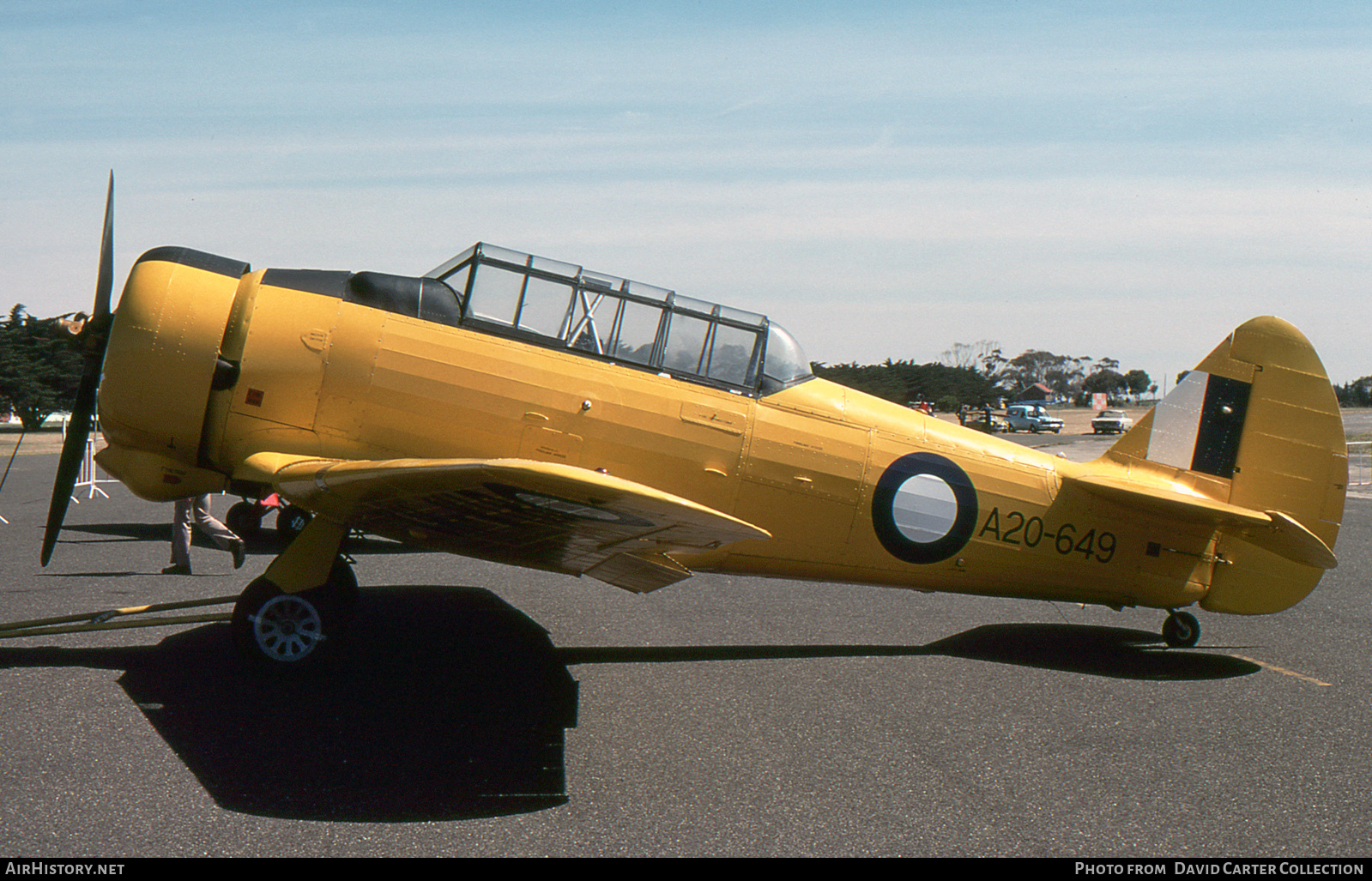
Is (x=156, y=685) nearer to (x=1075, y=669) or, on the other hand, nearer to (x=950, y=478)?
(x=950, y=478)

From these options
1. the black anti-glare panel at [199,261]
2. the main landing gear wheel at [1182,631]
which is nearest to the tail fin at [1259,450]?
the main landing gear wheel at [1182,631]

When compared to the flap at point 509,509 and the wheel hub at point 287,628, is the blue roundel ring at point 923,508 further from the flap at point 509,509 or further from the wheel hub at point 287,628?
the wheel hub at point 287,628

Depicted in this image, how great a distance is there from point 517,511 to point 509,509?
2.0 inches

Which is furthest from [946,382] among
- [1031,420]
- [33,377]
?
[33,377]

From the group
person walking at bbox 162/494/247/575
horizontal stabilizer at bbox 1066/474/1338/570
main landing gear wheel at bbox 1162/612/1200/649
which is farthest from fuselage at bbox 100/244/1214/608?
person walking at bbox 162/494/247/575

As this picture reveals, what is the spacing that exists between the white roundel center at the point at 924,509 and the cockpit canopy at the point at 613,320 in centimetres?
110

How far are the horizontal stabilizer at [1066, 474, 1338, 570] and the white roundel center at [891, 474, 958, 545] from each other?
3.32 feet

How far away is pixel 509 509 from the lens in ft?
14.9

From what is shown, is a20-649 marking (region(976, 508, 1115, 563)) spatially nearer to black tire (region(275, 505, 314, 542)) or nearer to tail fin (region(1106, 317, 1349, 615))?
tail fin (region(1106, 317, 1349, 615))

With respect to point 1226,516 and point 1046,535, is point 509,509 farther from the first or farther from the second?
point 1226,516

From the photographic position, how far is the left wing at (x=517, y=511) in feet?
13.1

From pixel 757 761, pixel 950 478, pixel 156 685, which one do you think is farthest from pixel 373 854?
pixel 950 478

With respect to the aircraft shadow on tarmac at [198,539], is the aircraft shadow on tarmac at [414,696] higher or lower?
higher

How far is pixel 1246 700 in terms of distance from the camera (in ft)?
18.6
